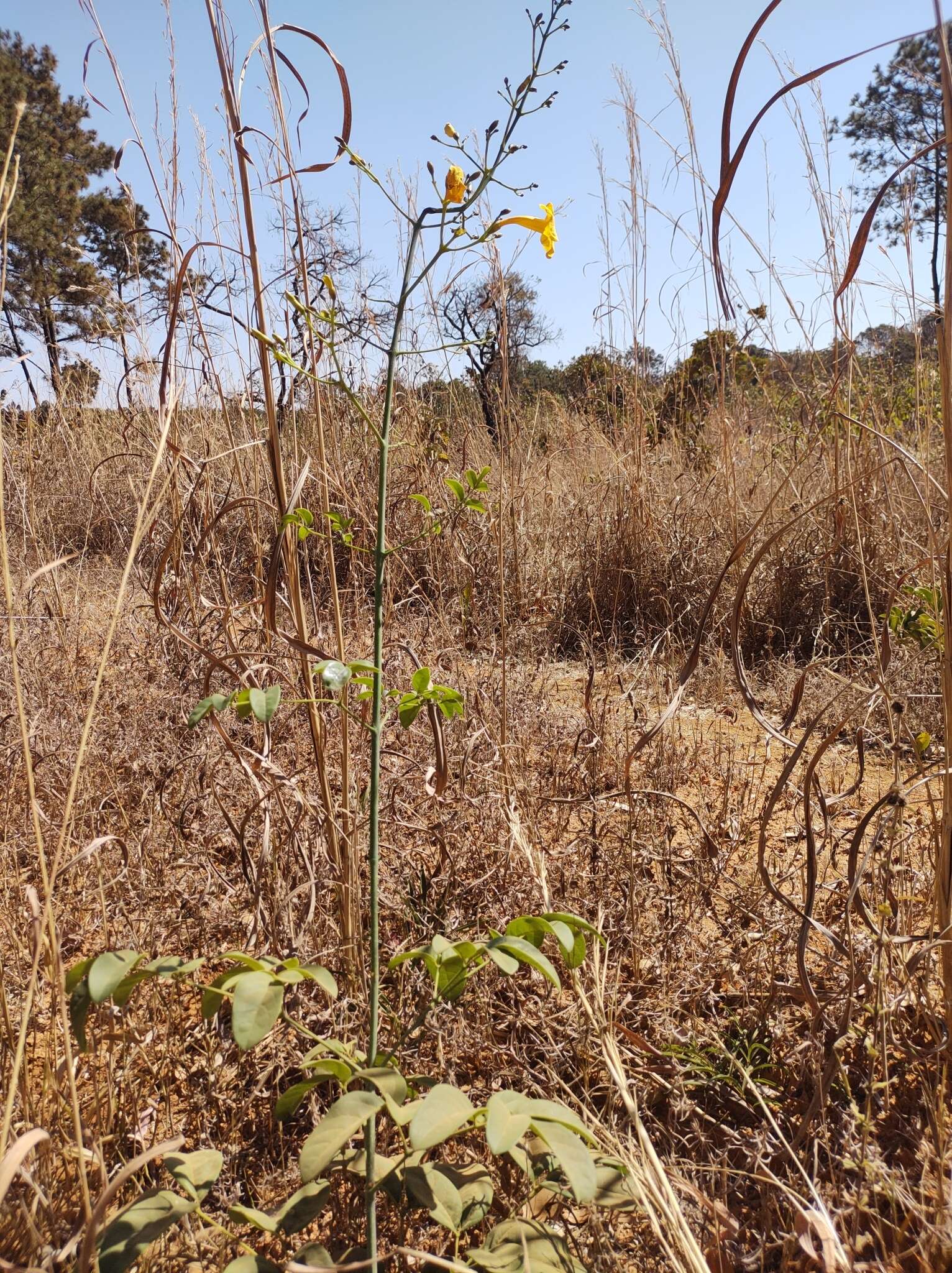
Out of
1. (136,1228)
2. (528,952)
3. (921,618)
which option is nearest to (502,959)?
(528,952)

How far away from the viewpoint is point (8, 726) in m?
1.79

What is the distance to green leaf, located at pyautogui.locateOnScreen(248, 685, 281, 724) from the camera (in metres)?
0.65

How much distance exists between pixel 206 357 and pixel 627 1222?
54.5 inches

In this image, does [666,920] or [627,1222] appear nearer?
[627,1222]

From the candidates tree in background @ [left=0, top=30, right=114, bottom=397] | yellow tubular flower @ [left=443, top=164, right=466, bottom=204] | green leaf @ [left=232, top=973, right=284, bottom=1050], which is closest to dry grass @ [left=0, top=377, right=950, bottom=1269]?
green leaf @ [left=232, top=973, right=284, bottom=1050]

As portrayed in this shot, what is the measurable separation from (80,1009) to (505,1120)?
1.11 ft

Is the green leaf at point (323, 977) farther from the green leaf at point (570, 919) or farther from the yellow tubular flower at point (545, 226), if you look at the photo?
the yellow tubular flower at point (545, 226)

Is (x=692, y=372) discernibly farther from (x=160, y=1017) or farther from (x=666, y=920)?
(x=160, y=1017)

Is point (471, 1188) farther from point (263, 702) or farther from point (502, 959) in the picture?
point (263, 702)

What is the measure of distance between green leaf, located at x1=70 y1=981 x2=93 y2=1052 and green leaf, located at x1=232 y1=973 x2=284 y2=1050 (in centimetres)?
12

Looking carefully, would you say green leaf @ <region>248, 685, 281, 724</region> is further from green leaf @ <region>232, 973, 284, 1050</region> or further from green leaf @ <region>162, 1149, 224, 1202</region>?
green leaf @ <region>162, 1149, 224, 1202</region>

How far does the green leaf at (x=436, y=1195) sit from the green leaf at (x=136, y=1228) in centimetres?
18

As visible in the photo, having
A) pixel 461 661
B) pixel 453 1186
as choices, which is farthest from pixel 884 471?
pixel 453 1186

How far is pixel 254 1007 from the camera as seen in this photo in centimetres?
57
